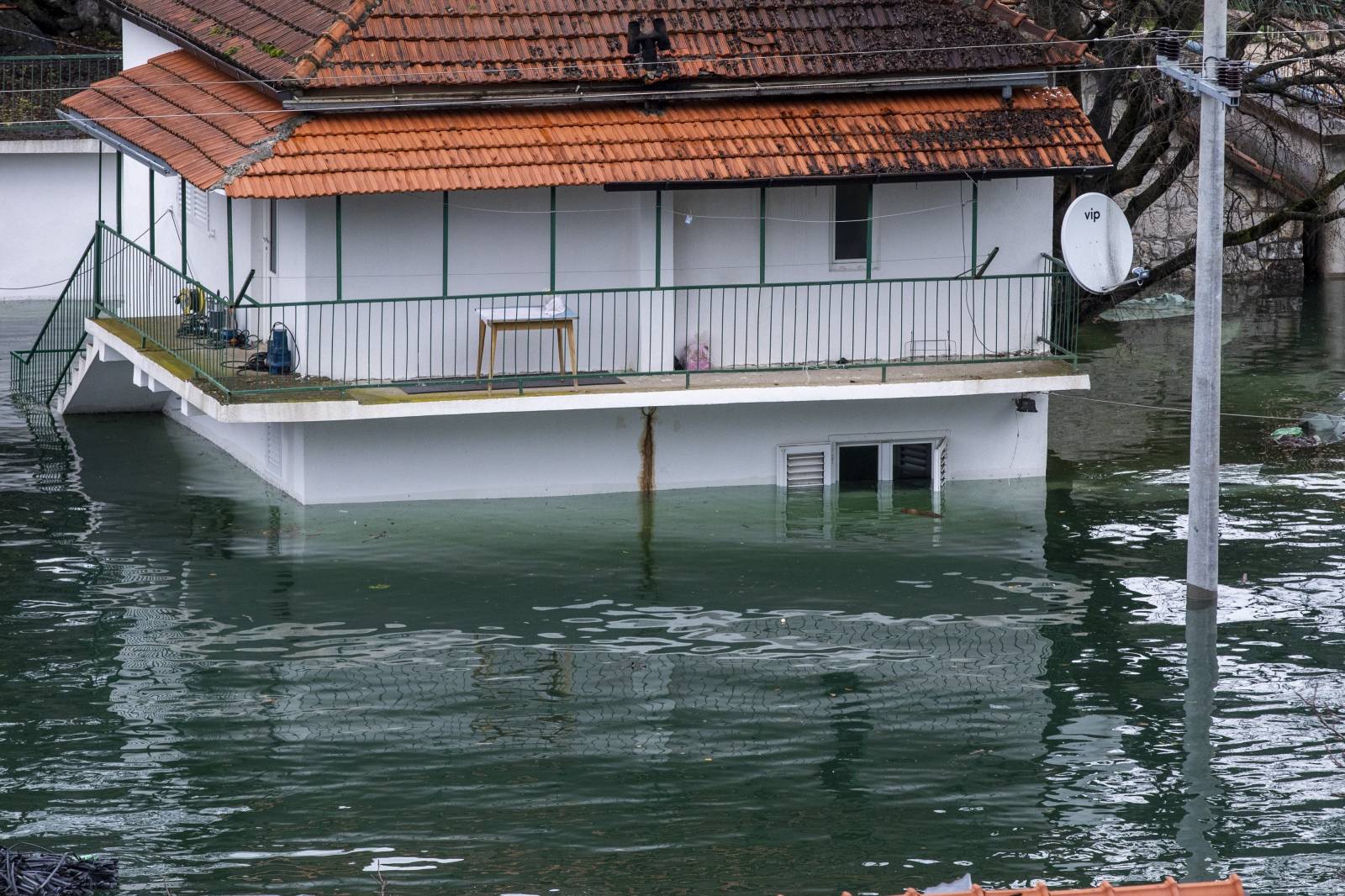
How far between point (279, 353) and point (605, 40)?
5098 mm

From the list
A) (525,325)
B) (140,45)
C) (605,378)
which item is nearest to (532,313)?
(525,325)

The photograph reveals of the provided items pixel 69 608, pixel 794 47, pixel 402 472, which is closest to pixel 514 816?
pixel 69 608

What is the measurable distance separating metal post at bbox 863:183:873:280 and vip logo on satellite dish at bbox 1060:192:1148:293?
244 centimetres

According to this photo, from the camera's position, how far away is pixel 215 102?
23312 millimetres

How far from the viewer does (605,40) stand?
22.9m

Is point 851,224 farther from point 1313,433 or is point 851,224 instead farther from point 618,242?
point 1313,433

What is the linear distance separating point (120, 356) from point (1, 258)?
12.3m

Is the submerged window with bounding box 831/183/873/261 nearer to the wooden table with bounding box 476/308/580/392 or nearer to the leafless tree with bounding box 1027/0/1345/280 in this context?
the wooden table with bounding box 476/308/580/392

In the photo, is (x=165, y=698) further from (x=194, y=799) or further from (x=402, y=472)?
(x=402, y=472)

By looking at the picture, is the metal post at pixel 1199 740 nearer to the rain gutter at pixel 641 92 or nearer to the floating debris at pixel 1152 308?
the rain gutter at pixel 641 92

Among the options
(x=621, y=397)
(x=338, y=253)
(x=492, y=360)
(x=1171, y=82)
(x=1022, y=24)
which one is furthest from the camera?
(x=1171, y=82)

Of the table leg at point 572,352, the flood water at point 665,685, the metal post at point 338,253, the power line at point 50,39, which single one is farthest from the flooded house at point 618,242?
the power line at point 50,39

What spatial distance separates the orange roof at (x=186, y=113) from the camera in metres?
21.7

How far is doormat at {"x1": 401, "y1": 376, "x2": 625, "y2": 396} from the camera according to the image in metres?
22.1
